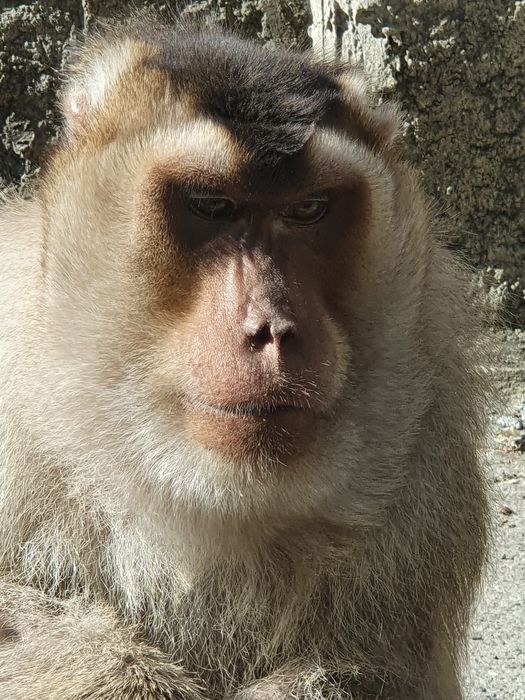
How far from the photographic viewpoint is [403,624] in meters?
2.74

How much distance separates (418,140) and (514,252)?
0.75 metres

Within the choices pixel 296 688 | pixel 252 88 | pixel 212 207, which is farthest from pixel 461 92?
pixel 296 688

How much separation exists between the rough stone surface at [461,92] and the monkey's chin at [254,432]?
2.57 meters

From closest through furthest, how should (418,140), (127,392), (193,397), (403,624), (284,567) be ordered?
(193,397) → (127,392) → (284,567) → (403,624) → (418,140)

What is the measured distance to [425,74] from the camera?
4.79 m

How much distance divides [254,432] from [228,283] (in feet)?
1.13

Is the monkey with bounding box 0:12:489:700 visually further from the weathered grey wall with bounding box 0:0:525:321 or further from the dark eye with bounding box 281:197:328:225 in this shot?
the weathered grey wall with bounding box 0:0:525:321

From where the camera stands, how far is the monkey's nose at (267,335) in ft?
6.98

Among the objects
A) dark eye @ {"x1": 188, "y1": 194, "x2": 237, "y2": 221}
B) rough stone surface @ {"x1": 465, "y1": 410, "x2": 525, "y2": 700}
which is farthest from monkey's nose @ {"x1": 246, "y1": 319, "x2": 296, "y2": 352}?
rough stone surface @ {"x1": 465, "y1": 410, "x2": 525, "y2": 700}

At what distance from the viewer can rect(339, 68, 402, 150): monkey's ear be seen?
106 inches

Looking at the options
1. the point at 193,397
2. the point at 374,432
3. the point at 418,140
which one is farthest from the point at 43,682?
the point at 418,140

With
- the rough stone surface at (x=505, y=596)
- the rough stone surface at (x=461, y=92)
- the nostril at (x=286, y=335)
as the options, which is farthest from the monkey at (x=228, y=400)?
the rough stone surface at (x=461, y=92)

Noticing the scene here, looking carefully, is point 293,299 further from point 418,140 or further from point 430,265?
point 418,140

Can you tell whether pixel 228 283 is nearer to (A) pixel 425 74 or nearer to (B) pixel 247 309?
(B) pixel 247 309
